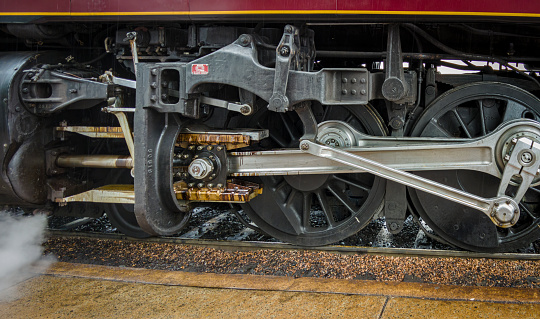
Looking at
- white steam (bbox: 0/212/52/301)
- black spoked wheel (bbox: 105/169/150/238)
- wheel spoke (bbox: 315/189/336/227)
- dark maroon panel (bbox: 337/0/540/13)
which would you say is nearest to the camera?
dark maroon panel (bbox: 337/0/540/13)

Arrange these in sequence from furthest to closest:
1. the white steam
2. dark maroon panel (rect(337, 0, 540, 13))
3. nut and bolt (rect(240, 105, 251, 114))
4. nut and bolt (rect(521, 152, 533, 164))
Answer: the white steam → nut and bolt (rect(240, 105, 251, 114)) → nut and bolt (rect(521, 152, 533, 164)) → dark maroon panel (rect(337, 0, 540, 13))

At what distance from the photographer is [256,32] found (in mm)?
3869

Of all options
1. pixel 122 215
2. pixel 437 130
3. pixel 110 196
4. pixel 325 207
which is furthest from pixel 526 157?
pixel 122 215

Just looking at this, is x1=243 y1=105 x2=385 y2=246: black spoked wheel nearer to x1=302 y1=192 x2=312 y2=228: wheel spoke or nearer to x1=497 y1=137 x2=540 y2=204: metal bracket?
x1=302 y1=192 x2=312 y2=228: wheel spoke

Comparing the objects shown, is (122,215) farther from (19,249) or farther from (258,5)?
(258,5)

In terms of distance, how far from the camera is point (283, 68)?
139 inches

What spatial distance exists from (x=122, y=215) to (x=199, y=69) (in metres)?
2.12

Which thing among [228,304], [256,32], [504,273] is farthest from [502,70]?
[228,304]

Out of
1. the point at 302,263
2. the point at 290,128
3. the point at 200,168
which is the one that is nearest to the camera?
the point at 200,168

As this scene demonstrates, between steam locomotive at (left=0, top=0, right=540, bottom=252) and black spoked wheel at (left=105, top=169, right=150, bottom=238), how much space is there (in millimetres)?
428

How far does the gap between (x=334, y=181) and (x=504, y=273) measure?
5.12 ft

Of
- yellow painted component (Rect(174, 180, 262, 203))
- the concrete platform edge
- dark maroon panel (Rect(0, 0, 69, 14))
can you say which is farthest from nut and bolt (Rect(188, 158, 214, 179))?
dark maroon panel (Rect(0, 0, 69, 14))

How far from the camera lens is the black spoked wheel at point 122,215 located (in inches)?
197

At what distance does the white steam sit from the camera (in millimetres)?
4016
